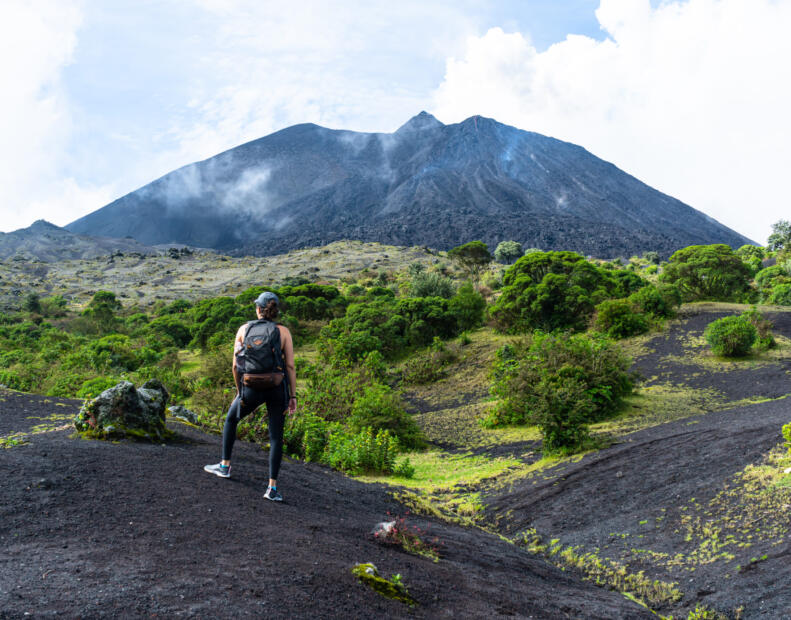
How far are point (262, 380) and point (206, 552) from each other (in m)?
1.50

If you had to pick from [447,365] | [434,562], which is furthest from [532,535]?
[447,365]

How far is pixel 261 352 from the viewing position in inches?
180

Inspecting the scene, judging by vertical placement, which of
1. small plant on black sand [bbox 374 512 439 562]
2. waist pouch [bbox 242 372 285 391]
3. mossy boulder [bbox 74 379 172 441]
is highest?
waist pouch [bbox 242 372 285 391]

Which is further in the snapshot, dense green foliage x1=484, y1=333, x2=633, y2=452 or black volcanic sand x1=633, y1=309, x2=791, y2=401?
black volcanic sand x1=633, y1=309, x2=791, y2=401

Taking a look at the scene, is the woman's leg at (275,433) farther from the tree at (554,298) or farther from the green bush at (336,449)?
the tree at (554,298)

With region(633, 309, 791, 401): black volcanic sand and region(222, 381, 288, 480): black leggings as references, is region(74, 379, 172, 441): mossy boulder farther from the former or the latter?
region(633, 309, 791, 401): black volcanic sand

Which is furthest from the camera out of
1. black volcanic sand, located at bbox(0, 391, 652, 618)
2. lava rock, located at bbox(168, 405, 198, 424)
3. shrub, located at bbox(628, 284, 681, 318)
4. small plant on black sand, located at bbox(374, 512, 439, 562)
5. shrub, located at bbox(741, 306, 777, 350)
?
shrub, located at bbox(628, 284, 681, 318)

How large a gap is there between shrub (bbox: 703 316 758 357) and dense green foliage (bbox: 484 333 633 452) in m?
4.97

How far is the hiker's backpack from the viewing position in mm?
4578

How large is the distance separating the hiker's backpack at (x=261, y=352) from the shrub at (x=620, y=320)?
61.6 ft

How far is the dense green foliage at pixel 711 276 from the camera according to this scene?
2717cm

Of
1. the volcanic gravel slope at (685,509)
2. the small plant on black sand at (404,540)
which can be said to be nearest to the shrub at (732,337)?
the volcanic gravel slope at (685,509)

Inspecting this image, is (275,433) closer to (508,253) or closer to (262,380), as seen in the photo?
(262,380)

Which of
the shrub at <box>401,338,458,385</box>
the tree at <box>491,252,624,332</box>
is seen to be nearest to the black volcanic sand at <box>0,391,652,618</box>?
the shrub at <box>401,338,458,385</box>
